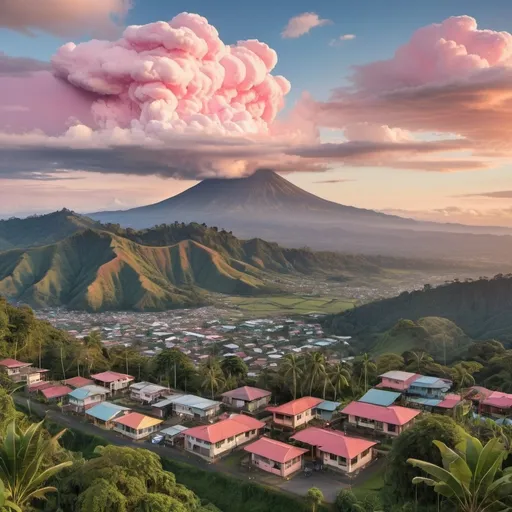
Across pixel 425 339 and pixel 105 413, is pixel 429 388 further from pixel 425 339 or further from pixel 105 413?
pixel 425 339

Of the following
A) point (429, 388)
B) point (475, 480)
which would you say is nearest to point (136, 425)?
point (429, 388)

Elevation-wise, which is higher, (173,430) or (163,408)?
(173,430)

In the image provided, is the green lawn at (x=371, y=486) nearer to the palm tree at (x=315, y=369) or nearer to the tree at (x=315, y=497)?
the tree at (x=315, y=497)

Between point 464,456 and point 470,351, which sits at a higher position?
point 464,456

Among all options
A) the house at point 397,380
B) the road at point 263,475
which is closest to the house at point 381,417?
the road at point 263,475

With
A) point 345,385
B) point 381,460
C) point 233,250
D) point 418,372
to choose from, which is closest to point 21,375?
point 345,385

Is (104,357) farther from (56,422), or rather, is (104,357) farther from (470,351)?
(470,351)

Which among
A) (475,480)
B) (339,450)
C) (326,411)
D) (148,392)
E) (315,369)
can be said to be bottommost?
(148,392)
